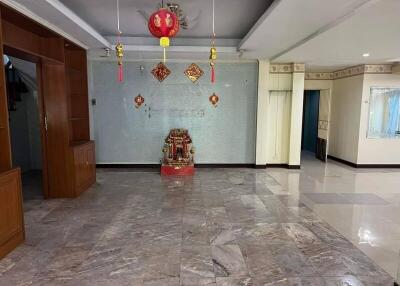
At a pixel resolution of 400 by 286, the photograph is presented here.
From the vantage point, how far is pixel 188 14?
4.27 m

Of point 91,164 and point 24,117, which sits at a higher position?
point 24,117

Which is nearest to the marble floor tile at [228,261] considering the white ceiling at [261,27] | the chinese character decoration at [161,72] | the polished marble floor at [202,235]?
the polished marble floor at [202,235]

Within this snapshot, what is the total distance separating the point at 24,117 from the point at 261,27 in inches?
214

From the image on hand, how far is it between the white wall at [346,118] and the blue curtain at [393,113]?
2.51 feet

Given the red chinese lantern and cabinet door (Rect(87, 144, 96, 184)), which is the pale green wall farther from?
the red chinese lantern

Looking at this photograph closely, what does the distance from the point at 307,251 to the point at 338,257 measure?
0.29 meters

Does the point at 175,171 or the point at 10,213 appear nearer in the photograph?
the point at 10,213

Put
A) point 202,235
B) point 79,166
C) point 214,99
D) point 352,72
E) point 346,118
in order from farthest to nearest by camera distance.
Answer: point 346,118
point 352,72
point 214,99
point 79,166
point 202,235

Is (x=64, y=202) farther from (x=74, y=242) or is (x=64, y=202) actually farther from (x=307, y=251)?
(x=307, y=251)

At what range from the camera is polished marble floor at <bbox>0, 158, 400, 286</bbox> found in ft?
8.04

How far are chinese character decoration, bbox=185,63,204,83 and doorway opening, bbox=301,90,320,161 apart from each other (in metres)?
4.65

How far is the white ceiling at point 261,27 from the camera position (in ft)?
10.4

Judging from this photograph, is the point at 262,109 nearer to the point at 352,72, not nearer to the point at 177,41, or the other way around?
the point at 177,41

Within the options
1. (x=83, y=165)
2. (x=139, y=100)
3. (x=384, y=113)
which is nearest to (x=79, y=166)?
(x=83, y=165)
